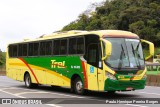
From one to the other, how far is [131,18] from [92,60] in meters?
63.2

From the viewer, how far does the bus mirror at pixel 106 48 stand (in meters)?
16.0

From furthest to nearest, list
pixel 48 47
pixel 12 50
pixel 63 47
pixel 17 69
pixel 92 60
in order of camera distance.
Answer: pixel 12 50 → pixel 17 69 → pixel 48 47 → pixel 63 47 → pixel 92 60

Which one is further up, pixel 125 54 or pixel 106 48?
pixel 106 48

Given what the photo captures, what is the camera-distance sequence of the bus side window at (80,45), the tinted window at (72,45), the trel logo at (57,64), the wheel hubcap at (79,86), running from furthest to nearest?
the trel logo at (57,64) < the tinted window at (72,45) < the wheel hubcap at (79,86) < the bus side window at (80,45)

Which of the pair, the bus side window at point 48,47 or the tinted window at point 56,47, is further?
the bus side window at point 48,47

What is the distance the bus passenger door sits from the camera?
17344 millimetres

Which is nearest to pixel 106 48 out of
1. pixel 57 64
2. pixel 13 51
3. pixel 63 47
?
pixel 63 47

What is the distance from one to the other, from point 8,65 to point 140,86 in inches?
514

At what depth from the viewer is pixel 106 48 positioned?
53.3 ft

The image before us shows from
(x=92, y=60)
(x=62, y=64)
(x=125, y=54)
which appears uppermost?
(x=125, y=54)

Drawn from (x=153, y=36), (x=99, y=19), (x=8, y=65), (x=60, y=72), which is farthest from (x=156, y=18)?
(x=60, y=72)

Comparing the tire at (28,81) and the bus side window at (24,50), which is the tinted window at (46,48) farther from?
the tire at (28,81)

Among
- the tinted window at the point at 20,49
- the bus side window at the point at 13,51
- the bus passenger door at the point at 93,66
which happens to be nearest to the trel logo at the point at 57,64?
the bus passenger door at the point at 93,66

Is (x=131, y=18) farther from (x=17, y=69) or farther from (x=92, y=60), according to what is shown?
(x=92, y=60)
